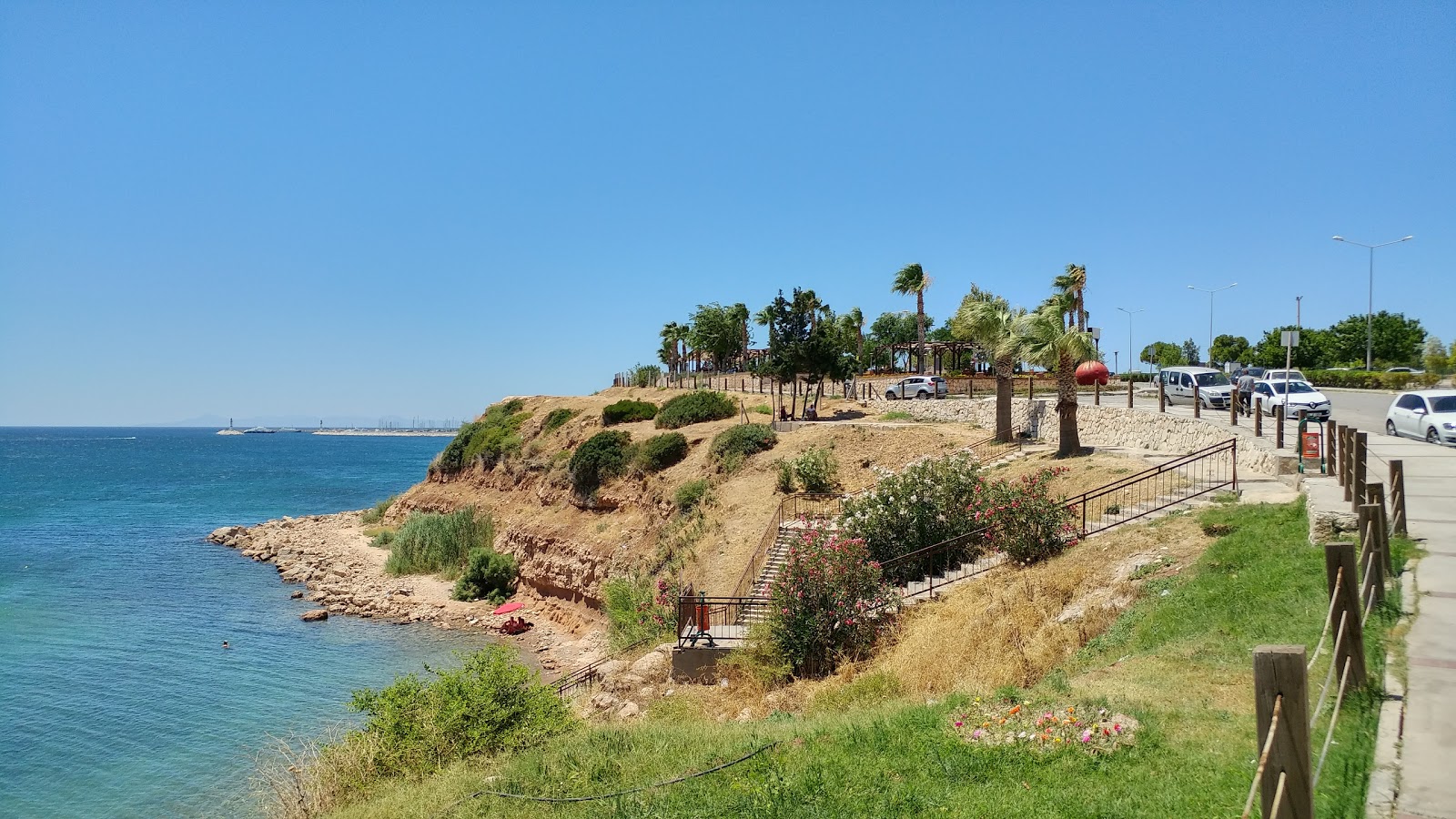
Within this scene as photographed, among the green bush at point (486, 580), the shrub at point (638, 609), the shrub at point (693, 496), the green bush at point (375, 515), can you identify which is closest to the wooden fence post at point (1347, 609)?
the shrub at point (638, 609)

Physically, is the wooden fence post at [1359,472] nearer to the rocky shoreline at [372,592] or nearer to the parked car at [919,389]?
the rocky shoreline at [372,592]

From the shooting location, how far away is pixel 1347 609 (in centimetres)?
705

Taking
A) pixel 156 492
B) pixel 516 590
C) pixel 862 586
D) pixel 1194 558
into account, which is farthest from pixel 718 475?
pixel 156 492

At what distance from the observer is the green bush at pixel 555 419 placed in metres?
55.8

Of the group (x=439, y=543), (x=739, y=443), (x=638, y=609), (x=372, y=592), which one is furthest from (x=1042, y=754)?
(x=439, y=543)

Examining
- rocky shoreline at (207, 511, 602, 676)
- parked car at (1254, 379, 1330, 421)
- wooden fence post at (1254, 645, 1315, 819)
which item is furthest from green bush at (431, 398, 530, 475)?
wooden fence post at (1254, 645, 1315, 819)

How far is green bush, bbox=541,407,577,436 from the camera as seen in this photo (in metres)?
55.8

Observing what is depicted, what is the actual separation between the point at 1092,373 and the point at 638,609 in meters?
29.8

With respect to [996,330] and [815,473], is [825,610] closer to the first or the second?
[815,473]

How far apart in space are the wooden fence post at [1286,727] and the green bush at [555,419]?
172ft

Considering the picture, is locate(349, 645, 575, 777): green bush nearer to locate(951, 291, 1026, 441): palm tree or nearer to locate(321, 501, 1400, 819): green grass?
locate(321, 501, 1400, 819): green grass

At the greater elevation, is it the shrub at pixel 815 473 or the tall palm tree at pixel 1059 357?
the tall palm tree at pixel 1059 357

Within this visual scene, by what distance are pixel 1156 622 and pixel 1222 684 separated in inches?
133

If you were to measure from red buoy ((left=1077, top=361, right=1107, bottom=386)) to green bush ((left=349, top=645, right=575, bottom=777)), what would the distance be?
32.7 metres
